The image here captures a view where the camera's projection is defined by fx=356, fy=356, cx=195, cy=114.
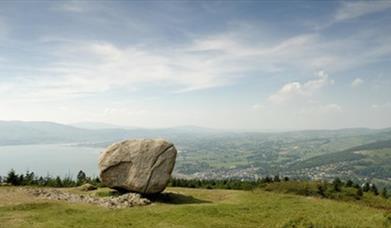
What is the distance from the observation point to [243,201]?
39.7m

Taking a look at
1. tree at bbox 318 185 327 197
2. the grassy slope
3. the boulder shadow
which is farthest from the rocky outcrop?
tree at bbox 318 185 327 197

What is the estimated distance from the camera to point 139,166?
39.4 m

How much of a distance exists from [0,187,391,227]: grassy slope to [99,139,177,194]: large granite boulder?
2.92 meters

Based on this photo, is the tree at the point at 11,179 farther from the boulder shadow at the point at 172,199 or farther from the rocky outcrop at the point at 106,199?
the boulder shadow at the point at 172,199

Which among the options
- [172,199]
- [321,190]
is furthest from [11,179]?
[321,190]

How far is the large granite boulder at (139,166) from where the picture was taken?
129 feet

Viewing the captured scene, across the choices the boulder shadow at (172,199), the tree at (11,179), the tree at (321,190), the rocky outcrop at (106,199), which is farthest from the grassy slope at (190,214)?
the tree at (321,190)

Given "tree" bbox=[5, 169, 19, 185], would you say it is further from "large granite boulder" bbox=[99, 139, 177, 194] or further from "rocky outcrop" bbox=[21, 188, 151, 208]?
"large granite boulder" bbox=[99, 139, 177, 194]

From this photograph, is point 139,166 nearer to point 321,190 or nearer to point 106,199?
point 106,199

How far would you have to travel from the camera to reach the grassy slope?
87.4ft

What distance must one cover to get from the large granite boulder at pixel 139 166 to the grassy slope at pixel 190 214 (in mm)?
2921

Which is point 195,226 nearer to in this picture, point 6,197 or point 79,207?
point 79,207

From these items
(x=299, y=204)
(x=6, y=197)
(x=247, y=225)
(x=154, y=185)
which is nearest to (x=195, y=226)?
(x=247, y=225)

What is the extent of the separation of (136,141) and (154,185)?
5.77m
